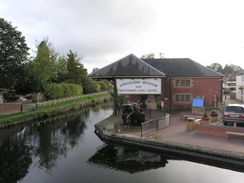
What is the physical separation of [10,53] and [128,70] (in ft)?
47.4

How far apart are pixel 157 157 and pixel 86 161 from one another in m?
3.73

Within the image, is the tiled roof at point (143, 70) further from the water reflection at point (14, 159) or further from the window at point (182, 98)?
the water reflection at point (14, 159)

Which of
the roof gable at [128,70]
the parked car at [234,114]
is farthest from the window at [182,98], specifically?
the parked car at [234,114]

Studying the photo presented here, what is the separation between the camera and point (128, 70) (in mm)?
16812

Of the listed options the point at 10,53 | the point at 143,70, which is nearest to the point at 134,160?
the point at 143,70

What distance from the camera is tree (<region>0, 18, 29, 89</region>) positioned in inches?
823

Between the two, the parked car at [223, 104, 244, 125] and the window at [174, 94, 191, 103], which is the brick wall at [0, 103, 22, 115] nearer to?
the window at [174, 94, 191, 103]

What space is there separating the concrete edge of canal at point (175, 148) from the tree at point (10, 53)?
15.7 metres

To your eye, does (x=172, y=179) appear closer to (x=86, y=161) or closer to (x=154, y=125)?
(x=86, y=161)

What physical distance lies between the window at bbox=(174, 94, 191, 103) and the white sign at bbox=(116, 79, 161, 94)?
735cm

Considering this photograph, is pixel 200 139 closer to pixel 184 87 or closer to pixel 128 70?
pixel 128 70

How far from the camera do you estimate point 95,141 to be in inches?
504

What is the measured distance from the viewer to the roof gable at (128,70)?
53.5ft

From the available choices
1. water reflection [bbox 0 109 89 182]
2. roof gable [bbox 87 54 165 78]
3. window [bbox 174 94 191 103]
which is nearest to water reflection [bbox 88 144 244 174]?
water reflection [bbox 0 109 89 182]
